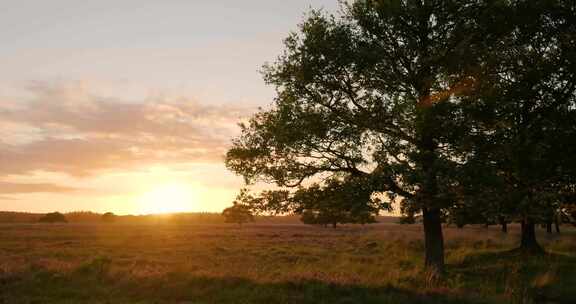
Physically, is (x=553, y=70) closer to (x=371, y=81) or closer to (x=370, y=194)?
(x=371, y=81)

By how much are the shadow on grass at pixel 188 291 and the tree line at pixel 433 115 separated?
4.52 meters

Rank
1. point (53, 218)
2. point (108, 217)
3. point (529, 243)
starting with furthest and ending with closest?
point (108, 217) < point (53, 218) < point (529, 243)

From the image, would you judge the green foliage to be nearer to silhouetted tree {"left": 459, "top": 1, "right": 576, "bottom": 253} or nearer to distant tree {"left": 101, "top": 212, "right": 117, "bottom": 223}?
silhouetted tree {"left": 459, "top": 1, "right": 576, "bottom": 253}

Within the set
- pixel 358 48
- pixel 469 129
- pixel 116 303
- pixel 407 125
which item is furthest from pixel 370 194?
pixel 116 303

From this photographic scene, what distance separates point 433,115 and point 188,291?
1129cm

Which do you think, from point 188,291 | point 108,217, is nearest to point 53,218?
point 108,217

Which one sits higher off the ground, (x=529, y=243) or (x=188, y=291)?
(x=529, y=243)

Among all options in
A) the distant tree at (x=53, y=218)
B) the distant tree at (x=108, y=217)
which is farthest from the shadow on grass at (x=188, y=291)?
the distant tree at (x=108, y=217)

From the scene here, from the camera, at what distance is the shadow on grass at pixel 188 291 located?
51.9 ft

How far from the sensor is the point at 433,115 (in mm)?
20000

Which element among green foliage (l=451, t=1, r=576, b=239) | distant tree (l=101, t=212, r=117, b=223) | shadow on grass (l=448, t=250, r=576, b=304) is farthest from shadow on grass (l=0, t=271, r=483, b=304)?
distant tree (l=101, t=212, r=117, b=223)

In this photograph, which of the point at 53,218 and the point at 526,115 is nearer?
the point at 526,115

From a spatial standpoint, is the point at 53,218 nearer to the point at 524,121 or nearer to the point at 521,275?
the point at 521,275

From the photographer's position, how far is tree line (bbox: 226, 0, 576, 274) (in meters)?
19.9
